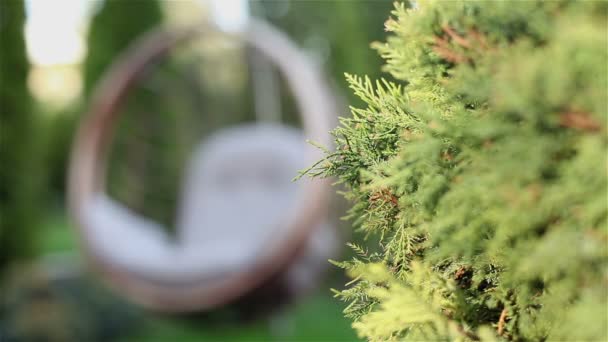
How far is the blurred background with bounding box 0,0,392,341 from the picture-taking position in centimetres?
414

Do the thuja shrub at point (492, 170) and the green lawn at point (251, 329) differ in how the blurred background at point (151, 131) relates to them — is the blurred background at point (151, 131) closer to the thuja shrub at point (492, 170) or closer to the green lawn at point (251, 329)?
the green lawn at point (251, 329)

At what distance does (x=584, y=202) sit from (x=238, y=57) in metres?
6.39

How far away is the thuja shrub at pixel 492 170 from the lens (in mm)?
464

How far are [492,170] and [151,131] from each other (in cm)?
568

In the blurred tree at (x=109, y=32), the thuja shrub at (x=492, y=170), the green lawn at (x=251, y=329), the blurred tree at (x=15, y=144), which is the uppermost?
the blurred tree at (x=109, y=32)

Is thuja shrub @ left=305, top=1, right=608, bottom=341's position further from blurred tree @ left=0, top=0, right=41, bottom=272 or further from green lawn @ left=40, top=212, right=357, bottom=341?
blurred tree @ left=0, top=0, right=41, bottom=272

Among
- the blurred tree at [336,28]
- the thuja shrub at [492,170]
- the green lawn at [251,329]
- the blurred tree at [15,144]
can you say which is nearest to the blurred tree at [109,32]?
the blurred tree at [15,144]

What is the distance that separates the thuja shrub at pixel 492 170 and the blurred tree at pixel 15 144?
15.1 feet

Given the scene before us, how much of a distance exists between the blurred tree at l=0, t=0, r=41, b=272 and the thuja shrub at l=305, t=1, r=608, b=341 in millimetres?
4615

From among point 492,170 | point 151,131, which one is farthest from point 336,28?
point 492,170

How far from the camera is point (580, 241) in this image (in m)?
0.48

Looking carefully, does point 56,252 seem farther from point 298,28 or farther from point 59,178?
point 298,28

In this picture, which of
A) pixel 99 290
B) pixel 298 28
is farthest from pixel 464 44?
pixel 298 28

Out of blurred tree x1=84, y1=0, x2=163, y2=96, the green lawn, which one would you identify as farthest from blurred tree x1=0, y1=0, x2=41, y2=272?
the green lawn
